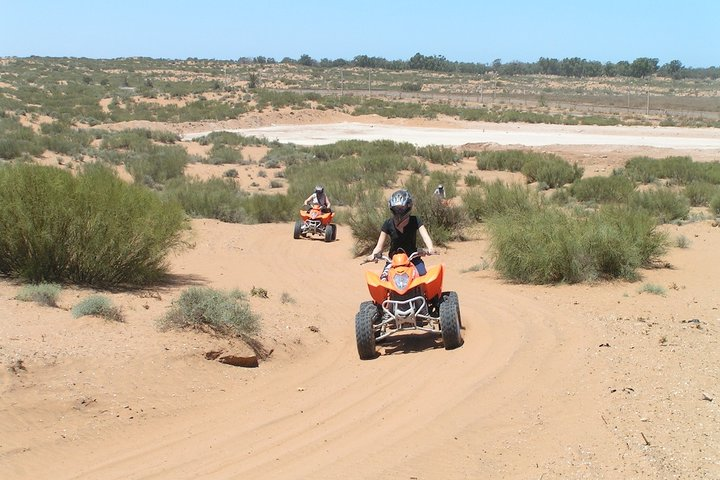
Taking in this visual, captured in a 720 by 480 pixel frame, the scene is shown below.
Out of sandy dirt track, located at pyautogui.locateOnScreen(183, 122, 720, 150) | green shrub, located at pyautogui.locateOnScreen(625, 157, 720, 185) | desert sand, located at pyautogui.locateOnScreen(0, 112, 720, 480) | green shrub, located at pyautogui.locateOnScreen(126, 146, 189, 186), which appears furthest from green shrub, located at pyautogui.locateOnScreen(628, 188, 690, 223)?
sandy dirt track, located at pyautogui.locateOnScreen(183, 122, 720, 150)

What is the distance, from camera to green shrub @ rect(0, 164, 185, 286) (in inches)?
481

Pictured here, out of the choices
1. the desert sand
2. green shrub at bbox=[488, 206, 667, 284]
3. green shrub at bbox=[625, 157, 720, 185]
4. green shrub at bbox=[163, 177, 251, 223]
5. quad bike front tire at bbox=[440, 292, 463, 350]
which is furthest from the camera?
green shrub at bbox=[625, 157, 720, 185]

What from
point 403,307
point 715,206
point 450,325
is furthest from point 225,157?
point 450,325

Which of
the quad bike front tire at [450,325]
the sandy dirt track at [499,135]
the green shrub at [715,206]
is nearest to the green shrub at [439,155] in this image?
the sandy dirt track at [499,135]

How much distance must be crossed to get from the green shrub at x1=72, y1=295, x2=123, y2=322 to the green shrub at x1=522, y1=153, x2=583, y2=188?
24.4 metres

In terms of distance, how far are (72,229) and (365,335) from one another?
5.20 m

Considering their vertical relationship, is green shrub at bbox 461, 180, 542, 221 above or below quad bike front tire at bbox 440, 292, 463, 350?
below

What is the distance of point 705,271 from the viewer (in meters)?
14.9

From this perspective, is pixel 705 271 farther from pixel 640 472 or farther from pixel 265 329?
pixel 640 472

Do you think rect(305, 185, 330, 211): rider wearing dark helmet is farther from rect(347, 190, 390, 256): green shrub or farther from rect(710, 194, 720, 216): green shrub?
rect(710, 194, 720, 216): green shrub

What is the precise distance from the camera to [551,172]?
32469 millimetres

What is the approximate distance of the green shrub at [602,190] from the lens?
2552 centimetres

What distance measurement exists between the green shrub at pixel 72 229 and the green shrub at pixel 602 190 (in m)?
16.1

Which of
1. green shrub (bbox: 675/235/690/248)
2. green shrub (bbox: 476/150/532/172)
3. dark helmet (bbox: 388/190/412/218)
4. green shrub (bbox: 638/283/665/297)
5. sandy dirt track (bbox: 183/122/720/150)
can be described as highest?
dark helmet (bbox: 388/190/412/218)
